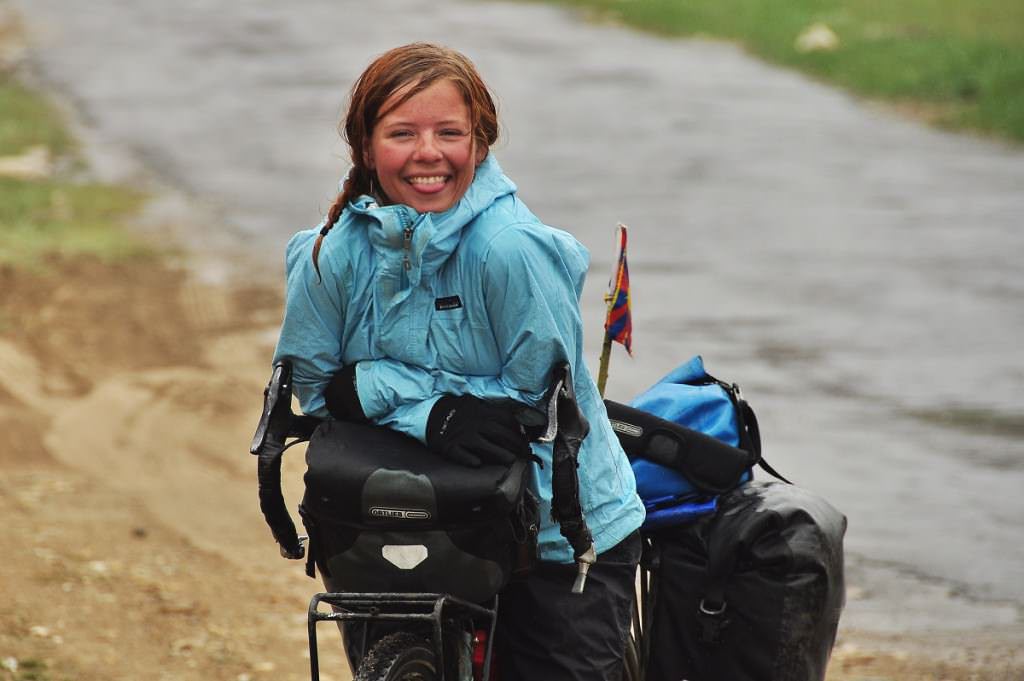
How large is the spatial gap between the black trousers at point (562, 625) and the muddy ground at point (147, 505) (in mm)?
1958

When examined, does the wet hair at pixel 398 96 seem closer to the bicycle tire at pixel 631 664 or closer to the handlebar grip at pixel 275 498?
the handlebar grip at pixel 275 498

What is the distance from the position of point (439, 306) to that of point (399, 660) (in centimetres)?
69

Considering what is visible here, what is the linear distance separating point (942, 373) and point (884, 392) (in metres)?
0.52

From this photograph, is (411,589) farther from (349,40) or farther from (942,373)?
(349,40)

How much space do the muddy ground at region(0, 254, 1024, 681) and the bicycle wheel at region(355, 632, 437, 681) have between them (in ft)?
6.78

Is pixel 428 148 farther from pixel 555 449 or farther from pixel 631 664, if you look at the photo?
pixel 631 664

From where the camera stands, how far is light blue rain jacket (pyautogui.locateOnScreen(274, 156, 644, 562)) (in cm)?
315

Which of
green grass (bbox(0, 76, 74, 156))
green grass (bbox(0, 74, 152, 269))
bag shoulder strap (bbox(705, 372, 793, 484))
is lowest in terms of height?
green grass (bbox(0, 76, 74, 156))

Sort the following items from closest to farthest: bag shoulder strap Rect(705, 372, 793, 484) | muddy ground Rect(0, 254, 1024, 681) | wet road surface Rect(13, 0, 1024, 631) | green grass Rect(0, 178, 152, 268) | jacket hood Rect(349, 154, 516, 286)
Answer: jacket hood Rect(349, 154, 516, 286)
bag shoulder strap Rect(705, 372, 793, 484)
muddy ground Rect(0, 254, 1024, 681)
wet road surface Rect(13, 0, 1024, 631)
green grass Rect(0, 178, 152, 268)

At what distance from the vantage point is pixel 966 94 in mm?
17062

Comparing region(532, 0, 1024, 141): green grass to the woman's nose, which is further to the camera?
region(532, 0, 1024, 141): green grass

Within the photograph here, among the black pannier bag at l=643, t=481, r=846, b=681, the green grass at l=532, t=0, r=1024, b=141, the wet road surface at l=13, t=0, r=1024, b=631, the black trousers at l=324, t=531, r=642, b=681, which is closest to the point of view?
the black trousers at l=324, t=531, r=642, b=681

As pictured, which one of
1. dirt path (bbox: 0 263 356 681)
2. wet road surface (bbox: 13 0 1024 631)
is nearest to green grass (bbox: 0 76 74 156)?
wet road surface (bbox: 13 0 1024 631)

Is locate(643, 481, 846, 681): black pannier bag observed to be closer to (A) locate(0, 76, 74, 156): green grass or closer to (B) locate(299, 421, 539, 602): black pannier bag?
(B) locate(299, 421, 539, 602): black pannier bag
